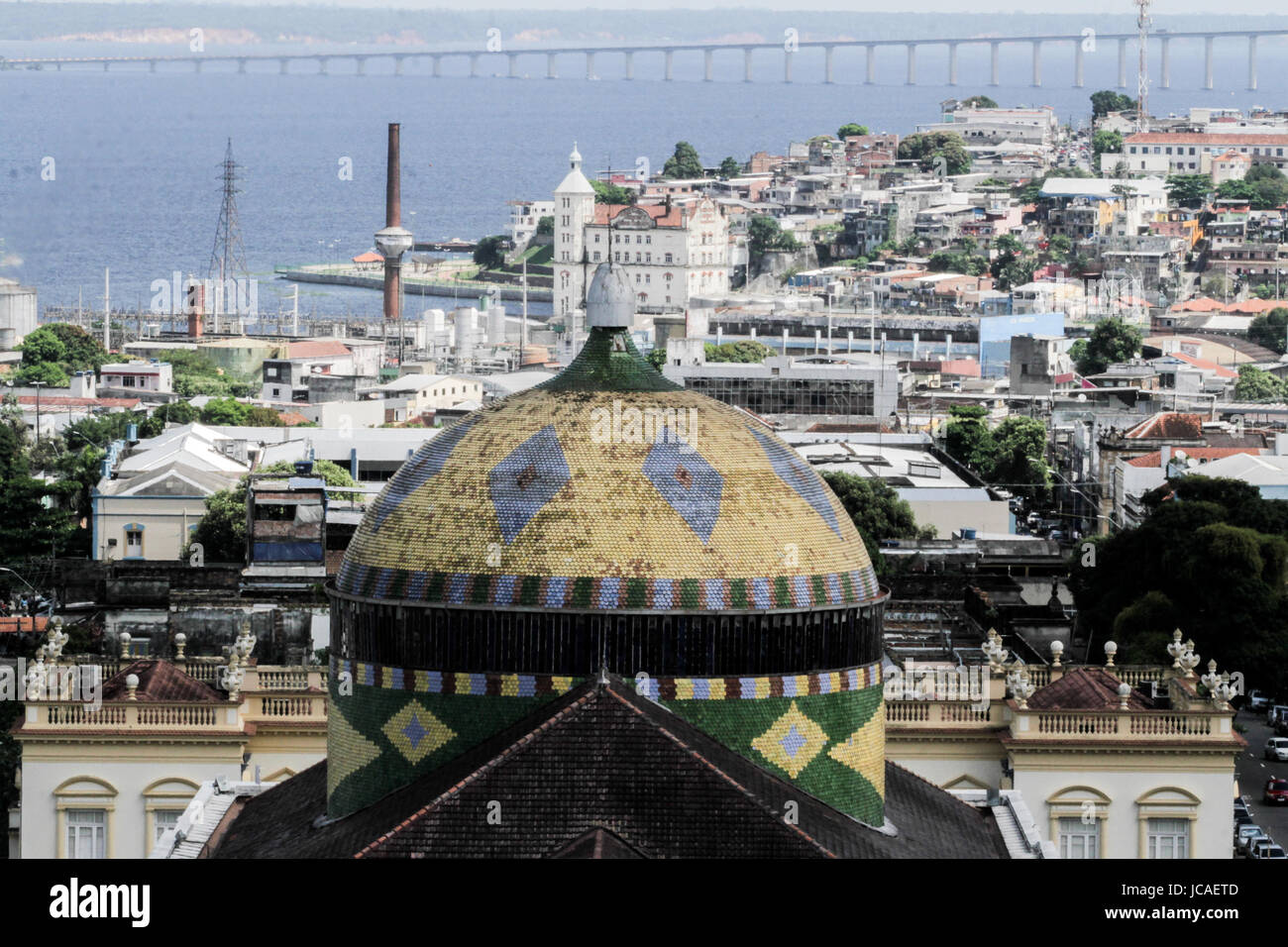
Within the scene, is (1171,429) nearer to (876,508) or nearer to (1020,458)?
(1020,458)

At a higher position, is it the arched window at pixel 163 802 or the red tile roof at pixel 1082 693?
the red tile roof at pixel 1082 693

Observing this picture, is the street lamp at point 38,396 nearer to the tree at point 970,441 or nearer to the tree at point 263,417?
the tree at point 263,417

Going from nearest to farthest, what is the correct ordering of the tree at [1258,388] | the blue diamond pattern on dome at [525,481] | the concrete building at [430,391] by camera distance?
the blue diamond pattern on dome at [525,481] < the concrete building at [430,391] < the tree at [1258,388]

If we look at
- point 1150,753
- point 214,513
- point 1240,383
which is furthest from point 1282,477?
point 1240,383

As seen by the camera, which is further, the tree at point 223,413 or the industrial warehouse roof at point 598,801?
the tree at point 223,413

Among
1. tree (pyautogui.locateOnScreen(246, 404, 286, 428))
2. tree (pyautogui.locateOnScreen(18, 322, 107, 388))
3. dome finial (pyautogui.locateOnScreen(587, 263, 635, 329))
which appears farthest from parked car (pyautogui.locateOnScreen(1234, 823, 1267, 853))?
tree (pyautogui.locateOnScreen(18, 322, 107, 388))

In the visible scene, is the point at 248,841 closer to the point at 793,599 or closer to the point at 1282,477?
the point at 793,599

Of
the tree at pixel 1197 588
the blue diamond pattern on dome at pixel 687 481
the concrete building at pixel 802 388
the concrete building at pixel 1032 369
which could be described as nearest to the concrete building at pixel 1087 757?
the blue diamond pattern on dome at pixel 687 481

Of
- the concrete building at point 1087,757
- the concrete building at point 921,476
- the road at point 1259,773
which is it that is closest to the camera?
the concrete building at point 1087,757
